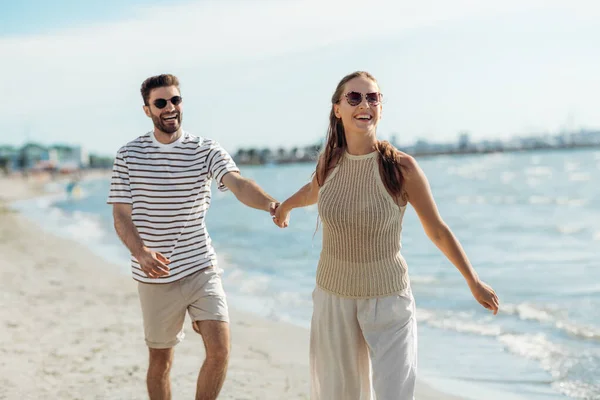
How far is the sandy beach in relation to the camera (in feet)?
17.9

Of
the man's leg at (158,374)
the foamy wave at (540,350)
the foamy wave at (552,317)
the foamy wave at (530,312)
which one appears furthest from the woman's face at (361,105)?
the foamy wave at (530,312)

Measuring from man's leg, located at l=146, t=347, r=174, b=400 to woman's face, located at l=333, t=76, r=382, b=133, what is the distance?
1.82 metres

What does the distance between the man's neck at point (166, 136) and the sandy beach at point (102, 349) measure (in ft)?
7.61

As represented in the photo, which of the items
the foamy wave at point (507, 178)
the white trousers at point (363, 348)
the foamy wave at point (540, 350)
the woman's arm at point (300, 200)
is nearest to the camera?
the white trousers at point (363, 348)

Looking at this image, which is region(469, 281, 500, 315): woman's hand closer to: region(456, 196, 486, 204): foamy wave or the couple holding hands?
the couple holding hands

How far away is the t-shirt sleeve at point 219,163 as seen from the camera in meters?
3.81

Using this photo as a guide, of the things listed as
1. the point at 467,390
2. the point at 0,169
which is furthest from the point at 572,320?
the point at 0,169

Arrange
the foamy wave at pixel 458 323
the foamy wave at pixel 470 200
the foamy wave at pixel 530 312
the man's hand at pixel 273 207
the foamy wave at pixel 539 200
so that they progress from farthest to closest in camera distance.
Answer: the foamy wave at pixel 470 200
the foamy wave at pixel 539 200
the foamy wave at pixel 530 312
the foamy wave at pixel 458 323
the man's hand at pixel 273 207

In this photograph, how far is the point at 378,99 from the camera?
315 centimetres

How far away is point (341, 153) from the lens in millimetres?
3217

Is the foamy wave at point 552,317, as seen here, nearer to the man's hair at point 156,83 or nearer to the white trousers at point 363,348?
the white trousers at point 363,348

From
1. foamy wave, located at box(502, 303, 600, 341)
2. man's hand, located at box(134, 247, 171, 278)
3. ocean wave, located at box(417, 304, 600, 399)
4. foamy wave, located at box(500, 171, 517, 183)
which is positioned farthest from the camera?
foamy wave, located at box(500, 171, 517, 183)

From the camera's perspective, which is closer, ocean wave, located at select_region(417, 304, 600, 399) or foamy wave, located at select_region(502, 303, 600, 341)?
ocean wave, located at select_region(417, 304, 600, 399)

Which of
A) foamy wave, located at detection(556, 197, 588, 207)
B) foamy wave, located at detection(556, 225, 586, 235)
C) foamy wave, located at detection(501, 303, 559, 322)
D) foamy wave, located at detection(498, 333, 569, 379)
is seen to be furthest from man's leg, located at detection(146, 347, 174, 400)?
foamy wave, located at detection(556, 197, 588, 207)
